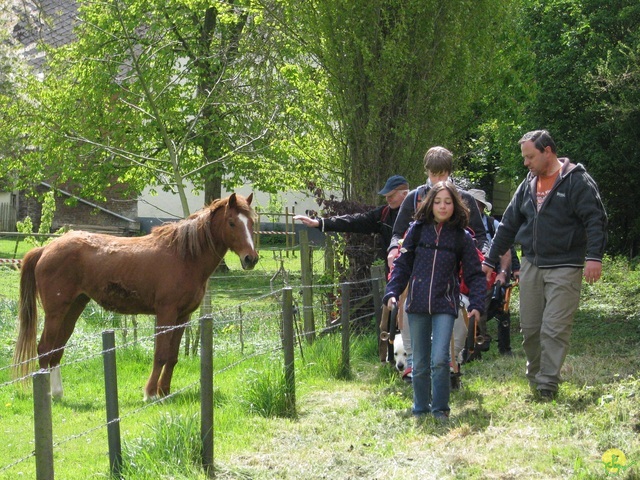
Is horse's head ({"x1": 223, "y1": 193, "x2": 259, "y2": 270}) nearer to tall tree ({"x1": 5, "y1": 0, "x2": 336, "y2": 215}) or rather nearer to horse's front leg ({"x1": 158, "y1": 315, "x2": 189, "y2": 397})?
horse's front leg ({"x1": 158, "y1": 315, "x2": 189, "y2": 397})

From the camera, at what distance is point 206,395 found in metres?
5.99

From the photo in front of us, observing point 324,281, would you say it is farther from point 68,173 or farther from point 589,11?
point 68,173

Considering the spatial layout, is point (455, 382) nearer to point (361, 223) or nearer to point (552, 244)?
point (552, 244)

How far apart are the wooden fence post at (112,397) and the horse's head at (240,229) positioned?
3.43 metres

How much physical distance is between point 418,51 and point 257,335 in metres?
4.61

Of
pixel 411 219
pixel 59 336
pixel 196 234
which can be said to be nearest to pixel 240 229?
pixel 196 234

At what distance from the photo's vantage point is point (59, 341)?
9602mm

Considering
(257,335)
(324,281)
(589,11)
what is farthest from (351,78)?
(589,11)

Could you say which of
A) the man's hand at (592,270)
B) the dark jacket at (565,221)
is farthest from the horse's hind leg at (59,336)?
the man's hand at (592,270)

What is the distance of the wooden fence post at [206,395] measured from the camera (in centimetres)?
588

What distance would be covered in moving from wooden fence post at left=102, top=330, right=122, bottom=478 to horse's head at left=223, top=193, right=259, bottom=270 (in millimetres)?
3431

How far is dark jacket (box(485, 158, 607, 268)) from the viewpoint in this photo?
7109 mm

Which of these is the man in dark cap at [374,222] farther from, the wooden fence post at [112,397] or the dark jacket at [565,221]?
the wooden fence post at [112,397]

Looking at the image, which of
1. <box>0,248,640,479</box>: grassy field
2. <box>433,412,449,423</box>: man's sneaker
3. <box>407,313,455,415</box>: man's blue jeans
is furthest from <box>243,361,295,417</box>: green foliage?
<box>433,412,449,423</box>: man's sneaker
